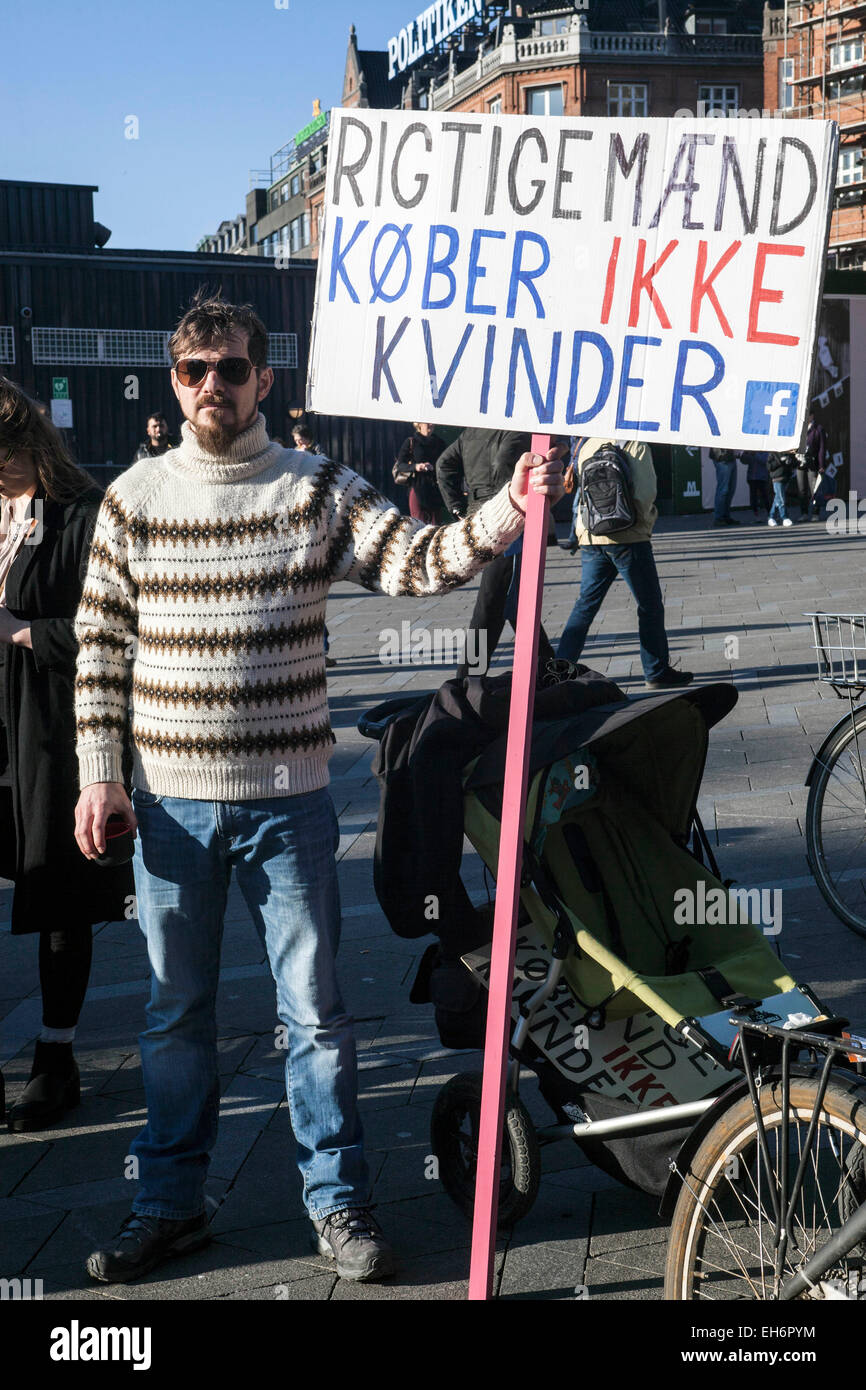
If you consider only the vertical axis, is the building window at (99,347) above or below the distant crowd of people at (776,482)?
above

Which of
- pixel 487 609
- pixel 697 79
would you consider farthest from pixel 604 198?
pixel 697 79

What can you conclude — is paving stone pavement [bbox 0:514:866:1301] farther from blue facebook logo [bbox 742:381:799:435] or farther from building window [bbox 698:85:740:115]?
building window [bbox 698:85:740:115]

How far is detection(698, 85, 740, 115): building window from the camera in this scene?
58625mm

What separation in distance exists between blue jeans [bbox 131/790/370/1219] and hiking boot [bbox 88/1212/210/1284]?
1.1 inches

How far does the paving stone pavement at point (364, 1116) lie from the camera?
305cm

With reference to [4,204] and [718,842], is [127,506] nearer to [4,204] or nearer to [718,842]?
[718,842]

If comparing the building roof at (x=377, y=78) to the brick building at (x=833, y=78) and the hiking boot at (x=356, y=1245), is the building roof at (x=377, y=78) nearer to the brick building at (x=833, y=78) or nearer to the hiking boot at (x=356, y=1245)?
the brick building at (x=833, y=78)

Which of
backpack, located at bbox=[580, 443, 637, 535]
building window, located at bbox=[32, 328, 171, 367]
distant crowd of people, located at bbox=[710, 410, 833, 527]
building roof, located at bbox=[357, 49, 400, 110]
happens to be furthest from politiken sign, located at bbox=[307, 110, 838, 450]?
building roof, located at bbox=[357, 49, 400, 110]

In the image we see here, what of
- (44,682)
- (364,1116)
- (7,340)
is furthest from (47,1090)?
(7,340)

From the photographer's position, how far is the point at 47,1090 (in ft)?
12.6

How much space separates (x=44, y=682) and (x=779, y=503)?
67.0 ft

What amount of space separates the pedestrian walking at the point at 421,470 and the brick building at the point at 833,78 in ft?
143

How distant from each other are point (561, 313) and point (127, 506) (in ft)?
3.29

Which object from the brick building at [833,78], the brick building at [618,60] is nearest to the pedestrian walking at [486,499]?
the brick building at [618,60]
